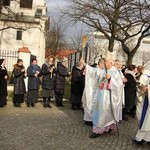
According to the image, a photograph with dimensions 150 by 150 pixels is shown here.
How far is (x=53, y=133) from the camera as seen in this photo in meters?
8.96

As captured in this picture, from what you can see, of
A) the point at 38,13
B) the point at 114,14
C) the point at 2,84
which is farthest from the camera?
the point at 38,13

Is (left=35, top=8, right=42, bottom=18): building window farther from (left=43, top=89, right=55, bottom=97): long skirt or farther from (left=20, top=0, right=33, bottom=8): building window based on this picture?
(left=43, top=89, right=55, bottom=97): long skirt

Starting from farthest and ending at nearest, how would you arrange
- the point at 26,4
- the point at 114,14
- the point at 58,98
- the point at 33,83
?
1. the point at 26,4
2. the point at 114,14
3. the point at 58,98
4. the point at 33,83

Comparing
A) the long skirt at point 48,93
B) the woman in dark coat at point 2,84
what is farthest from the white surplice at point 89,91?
the woman in dark coat at point 2,84

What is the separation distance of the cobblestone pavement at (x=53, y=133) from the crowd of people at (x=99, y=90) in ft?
1.07

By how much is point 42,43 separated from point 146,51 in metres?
19.0

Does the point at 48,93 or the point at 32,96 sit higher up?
the point at 48,93

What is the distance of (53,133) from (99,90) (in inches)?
61.0

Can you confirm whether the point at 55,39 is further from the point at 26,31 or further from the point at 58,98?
the point at 58,98

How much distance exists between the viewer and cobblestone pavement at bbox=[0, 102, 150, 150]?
7.82 meters

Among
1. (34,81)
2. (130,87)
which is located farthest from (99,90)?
(34,81)

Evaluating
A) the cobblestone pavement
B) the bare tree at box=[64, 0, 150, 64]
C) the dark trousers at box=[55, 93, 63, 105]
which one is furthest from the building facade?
the cobblestone pavement

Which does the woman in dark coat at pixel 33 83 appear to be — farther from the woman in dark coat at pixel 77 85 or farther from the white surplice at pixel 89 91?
the white surplice at pixel 89 91

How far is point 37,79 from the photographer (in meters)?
13.4
